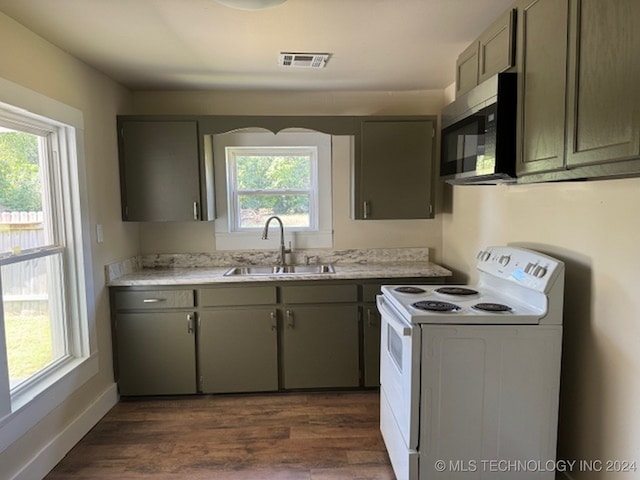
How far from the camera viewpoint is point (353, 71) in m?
2.69

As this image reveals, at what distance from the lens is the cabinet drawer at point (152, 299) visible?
2736 millimetres

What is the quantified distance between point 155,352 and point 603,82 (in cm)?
286

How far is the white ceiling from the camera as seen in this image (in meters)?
1.76

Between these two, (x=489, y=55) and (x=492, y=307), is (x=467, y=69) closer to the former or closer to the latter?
(x=489, y=55)

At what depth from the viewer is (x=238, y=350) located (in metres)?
2.81

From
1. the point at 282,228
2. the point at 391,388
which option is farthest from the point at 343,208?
the point at 391,388

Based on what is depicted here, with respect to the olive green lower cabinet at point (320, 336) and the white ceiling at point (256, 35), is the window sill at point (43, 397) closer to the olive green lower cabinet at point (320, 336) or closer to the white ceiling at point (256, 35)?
the olive green lower cabinet at point (320, 336)

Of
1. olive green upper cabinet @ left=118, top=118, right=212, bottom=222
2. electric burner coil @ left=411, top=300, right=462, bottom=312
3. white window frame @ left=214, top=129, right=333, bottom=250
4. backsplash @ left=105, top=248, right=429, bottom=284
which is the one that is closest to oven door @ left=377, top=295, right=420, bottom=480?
electric burner coil @ left=411, top=300, right=462, bottom=312

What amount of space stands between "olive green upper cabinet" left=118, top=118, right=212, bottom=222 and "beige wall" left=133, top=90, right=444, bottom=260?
0.32m

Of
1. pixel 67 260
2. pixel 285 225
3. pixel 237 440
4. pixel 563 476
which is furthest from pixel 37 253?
pixel 563 476

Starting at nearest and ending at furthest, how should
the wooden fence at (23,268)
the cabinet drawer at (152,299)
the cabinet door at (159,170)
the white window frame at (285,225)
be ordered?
the wooden fence at (23,268), the cabinet drawer at (152,299), the cabinet door at (159,170), the white window frame at (285,225)

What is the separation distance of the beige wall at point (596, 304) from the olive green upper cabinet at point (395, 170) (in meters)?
0.95

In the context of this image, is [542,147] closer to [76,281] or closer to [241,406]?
[241,406]

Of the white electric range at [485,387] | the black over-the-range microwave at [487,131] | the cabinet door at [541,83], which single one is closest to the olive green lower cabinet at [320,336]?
the white electric range at [485,387]
